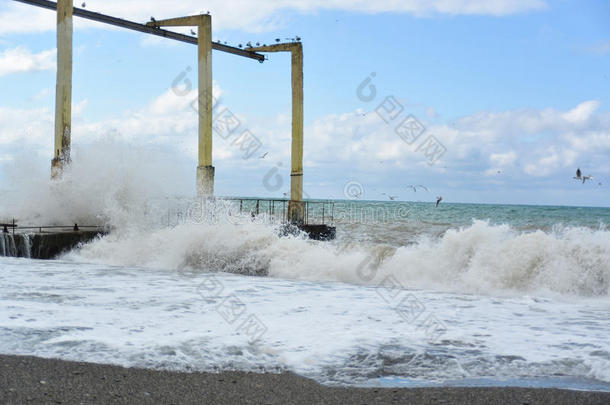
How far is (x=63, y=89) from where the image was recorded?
58.7ft

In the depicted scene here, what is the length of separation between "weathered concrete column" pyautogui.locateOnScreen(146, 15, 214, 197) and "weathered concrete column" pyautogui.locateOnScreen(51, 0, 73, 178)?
3.80 metres

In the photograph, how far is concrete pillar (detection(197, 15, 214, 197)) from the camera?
19.0m

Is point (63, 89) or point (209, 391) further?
point (63, 89)

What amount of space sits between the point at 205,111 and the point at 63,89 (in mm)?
4251

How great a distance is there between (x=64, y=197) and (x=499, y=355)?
51.1 ft

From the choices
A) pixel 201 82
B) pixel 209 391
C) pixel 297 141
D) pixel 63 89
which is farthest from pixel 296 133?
pixel 209 391

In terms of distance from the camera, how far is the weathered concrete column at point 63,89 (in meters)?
17.8

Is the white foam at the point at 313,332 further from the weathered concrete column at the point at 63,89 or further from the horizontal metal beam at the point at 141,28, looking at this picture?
the horizontal metal beam at the point at 141,28

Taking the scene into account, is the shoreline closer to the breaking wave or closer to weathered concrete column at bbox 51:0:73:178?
the breaking wave

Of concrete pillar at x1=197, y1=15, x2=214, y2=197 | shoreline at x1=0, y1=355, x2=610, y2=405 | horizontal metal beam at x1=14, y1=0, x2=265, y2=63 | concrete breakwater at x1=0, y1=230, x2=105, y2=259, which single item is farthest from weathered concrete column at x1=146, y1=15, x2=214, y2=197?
shoreline at x1=0, y1=355, x2=610, y2=405

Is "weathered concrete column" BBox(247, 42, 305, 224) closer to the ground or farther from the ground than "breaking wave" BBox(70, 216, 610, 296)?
farther from the ground

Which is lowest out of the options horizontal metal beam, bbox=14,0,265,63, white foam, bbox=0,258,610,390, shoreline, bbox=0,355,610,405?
white foam, bbox=0,258,610,390

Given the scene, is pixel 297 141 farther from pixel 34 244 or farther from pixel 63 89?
pixel 34 244

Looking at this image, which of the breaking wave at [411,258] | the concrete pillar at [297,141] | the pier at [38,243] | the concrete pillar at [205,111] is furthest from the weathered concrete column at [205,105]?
the pier at [38,243]
